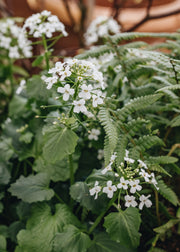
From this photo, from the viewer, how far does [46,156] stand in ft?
3.10

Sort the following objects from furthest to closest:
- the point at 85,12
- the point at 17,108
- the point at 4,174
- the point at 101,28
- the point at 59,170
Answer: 1. the point at 85,12
2. the point at 101,28
3. the point at 17,108
4. the point at 4,174
5. the point at 59,170

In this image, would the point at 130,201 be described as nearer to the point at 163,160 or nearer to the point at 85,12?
the point at 163,160

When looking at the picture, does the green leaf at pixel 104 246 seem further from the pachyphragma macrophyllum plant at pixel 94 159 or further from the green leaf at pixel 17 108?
the green leaf at pixel 17 108

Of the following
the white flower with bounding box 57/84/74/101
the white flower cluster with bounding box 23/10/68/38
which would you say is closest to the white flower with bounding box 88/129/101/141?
the white flower with bounding box 57/84/74/101

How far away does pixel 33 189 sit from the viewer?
4.23ft

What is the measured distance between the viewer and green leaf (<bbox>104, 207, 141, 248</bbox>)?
38.5 inches

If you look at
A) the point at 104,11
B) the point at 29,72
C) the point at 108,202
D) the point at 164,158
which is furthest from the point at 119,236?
the point at 104,11

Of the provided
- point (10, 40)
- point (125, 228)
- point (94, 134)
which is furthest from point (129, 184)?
point (10, 40)

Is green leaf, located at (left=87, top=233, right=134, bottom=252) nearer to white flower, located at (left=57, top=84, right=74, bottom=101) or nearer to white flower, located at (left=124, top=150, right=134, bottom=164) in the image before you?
white flower, located at (left=124, top=150, right=134, bottom=164)

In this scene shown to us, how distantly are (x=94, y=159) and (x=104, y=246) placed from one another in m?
0.54

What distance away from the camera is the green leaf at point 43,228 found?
1.14m

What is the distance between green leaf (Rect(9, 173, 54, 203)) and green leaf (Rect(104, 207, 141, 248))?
38 cm

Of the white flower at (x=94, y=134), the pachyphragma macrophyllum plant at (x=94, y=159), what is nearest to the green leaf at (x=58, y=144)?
the pachyphragma macrophyllum plant at (x=94, y=159)

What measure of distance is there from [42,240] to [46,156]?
497mm
